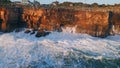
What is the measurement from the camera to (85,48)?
115 feet

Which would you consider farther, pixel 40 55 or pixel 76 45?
pixel 76 45

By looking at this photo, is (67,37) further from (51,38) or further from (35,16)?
(35,16)

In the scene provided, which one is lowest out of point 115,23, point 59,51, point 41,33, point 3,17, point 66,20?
point 59,51

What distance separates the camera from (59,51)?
108 ft

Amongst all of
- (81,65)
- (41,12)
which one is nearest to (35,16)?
(41,12)

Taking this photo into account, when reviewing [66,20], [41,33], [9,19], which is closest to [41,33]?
[41,33]

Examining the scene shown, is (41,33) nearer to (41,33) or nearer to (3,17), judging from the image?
(41,33)

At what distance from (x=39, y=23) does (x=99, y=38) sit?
742 cm

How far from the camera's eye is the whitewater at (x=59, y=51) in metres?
30.0

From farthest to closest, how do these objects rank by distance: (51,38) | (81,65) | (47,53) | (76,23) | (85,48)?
→ (76,23), (51,38), (85,48), (47,53), (81,65)

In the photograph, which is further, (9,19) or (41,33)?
(9,19)

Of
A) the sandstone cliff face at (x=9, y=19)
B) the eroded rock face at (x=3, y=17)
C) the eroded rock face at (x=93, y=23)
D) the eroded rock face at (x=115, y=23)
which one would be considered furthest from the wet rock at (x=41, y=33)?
the eroded rock face at (x=115, y=23)

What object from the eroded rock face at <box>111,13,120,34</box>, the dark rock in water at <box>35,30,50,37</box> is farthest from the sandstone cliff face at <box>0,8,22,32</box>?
the eroded rock face at <box>111,13,120,34</box>

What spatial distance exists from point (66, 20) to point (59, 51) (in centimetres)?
984
